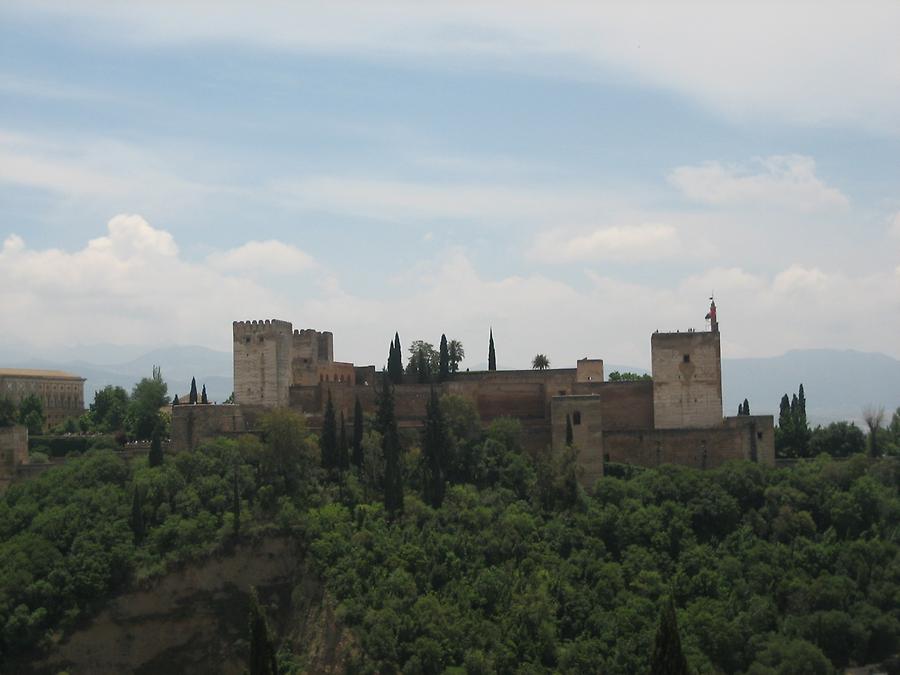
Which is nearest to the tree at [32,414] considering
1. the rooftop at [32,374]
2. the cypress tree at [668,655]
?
the rooftop at [32,374]

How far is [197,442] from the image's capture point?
47.7m

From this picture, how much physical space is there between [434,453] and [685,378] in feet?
30.2

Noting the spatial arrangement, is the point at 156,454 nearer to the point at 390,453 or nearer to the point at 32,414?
the point at 390,453

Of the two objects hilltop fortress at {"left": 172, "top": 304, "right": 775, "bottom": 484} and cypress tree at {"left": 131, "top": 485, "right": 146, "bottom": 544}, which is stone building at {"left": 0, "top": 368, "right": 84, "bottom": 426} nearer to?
hilltop fortress at {"left": 172, "top": 304, "right": 775, "bottom": 484}

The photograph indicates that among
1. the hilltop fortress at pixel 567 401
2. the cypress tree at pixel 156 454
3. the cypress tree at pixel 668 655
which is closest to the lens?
the cypress tree at pixel 668 655

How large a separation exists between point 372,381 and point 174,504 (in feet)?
39.7

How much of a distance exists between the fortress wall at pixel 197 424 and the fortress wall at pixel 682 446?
12.8 m

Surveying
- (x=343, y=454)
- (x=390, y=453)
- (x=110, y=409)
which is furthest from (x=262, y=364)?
(x=110, y=409)

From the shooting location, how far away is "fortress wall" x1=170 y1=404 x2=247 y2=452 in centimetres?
4778

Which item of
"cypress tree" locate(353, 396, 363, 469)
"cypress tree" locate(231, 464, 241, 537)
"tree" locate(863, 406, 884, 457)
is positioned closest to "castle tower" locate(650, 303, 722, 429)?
"tree" locate(863, 406, 884, 457)

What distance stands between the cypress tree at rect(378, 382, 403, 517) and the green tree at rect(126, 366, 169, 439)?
38.4ft

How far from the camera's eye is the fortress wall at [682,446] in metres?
46.5

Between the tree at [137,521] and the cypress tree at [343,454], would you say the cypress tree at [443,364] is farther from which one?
the tree at [137,521]

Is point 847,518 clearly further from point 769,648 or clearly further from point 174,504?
point 174,504
